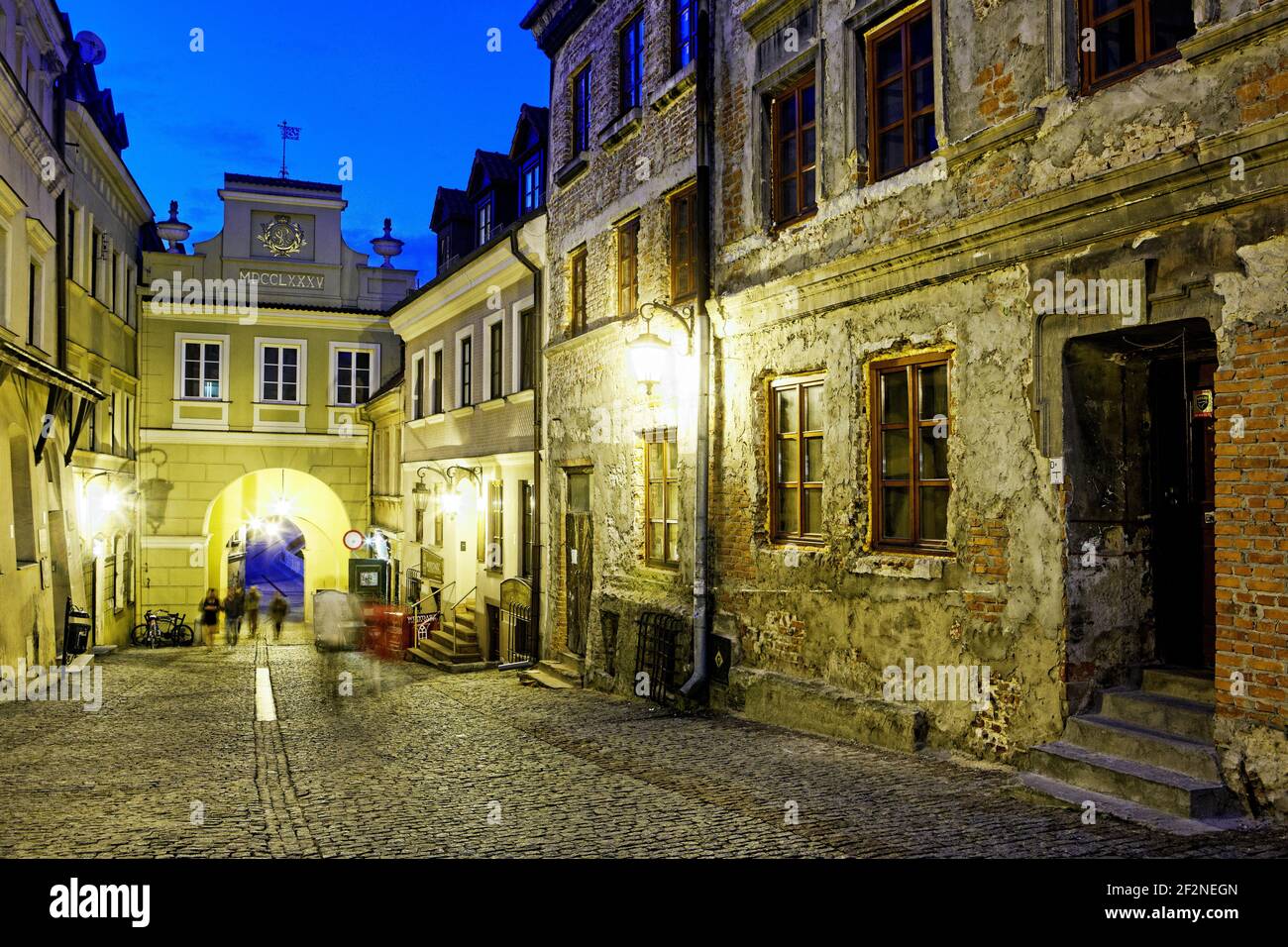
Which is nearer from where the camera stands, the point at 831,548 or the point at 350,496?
the point at 831,548

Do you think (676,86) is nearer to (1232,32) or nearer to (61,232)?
(1232,32)

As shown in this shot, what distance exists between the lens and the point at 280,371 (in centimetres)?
3203

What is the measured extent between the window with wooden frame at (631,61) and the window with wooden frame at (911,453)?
21.5 ft

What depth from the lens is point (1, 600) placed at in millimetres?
14898

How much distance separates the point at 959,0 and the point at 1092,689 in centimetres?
523

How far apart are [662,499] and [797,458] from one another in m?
2.99

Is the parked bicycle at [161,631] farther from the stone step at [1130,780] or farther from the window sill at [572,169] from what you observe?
the stone step at [1130,780]

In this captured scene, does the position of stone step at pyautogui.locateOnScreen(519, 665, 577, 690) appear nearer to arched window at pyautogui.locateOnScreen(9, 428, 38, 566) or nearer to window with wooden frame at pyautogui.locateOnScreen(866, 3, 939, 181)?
arched window at pyautogui.locateOnScreen(9, 428, 38, 566)

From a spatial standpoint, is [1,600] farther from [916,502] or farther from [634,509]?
[916,502]

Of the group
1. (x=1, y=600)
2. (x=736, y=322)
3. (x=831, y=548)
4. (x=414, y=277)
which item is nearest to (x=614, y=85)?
(x=736, y=322)

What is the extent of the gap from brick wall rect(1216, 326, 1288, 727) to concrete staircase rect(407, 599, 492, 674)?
14527mm

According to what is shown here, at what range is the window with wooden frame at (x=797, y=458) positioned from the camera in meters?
11.0

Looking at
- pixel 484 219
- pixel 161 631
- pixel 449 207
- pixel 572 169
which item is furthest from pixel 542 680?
pixel 161 631

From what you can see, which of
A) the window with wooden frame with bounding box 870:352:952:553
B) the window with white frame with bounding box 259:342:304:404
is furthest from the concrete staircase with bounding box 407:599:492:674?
the window with white frame with bounding box 259:342:304:404
